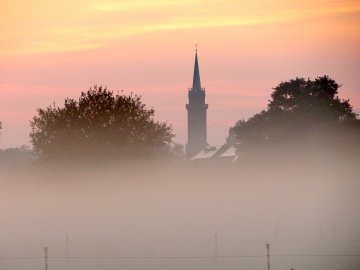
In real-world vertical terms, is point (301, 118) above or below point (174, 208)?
above

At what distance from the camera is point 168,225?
4188 inches

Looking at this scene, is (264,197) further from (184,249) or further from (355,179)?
(184,249)

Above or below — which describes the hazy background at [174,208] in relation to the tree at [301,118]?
below

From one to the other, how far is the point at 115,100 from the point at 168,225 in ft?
54.8

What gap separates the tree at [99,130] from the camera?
11162 cm

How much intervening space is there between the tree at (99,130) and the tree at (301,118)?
7416 millimetres

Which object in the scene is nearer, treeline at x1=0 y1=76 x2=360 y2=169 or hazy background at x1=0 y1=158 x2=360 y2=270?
hazy background at x1=0 y1=158 x2=360 y2=270

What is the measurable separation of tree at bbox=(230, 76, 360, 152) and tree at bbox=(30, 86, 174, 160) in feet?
24.3

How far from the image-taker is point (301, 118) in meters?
110

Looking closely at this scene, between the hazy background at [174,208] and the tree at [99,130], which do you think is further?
the tree at [99,130]

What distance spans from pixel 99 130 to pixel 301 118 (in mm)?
16276

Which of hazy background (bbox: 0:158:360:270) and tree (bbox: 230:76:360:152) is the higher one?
tree (bbox: 230:76:360:152)

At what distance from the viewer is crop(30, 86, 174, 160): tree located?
4395 inches

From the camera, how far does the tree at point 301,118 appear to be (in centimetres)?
10838
